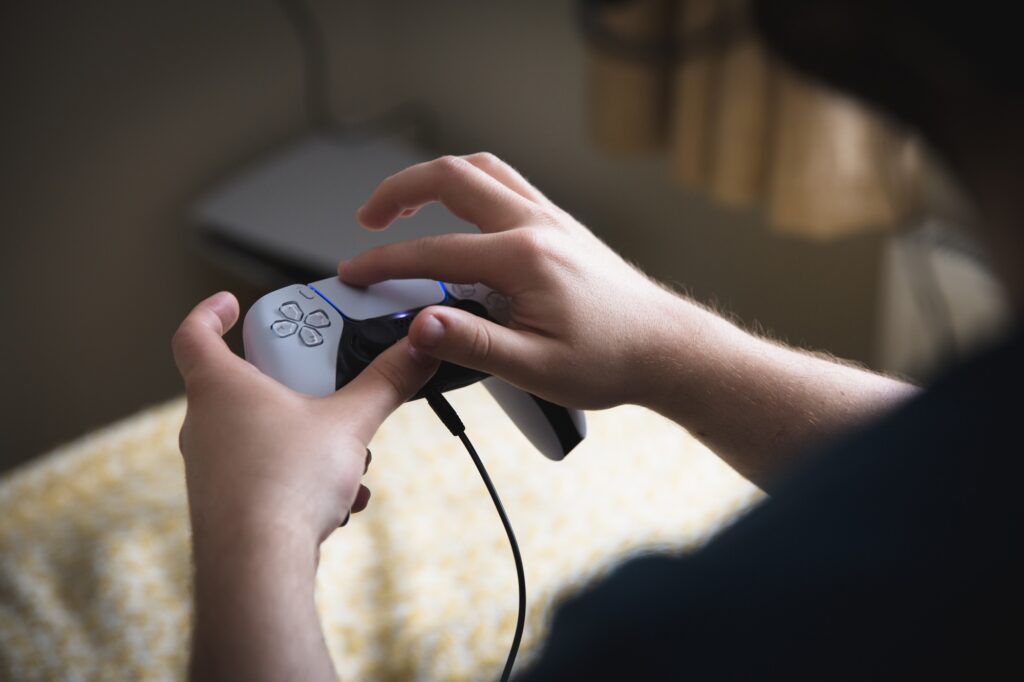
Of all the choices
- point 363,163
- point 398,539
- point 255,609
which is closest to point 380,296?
point 255,609

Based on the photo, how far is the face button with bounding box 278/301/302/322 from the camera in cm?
63

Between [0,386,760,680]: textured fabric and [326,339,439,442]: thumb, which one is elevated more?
[326,339,439,442]: thumb

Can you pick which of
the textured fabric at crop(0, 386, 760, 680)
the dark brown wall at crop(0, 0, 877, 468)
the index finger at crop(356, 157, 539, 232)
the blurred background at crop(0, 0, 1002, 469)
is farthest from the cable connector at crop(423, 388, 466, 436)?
the dark brown wall at crop(0, 0, 877, 468)

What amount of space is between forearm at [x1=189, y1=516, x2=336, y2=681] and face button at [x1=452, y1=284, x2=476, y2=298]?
0.22m

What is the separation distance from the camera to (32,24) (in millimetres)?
1414

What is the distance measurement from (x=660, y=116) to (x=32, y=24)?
0.90 metres

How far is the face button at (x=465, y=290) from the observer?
2.16 ft

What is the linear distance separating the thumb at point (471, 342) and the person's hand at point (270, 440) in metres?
0.02

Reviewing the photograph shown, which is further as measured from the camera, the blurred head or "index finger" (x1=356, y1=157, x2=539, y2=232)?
"index finger" (x1=356, y1=157, x2=539, y2=232)

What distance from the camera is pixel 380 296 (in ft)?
2.18

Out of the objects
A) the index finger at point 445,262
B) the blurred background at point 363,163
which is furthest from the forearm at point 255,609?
the blurred background at point 363,163

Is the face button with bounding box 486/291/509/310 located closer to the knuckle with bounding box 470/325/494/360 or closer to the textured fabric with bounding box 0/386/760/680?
the knuckle with bounding box 470/325/494/360

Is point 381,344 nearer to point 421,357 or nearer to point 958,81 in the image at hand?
point 421,357

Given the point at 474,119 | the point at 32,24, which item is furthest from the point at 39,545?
the point at 474,119
